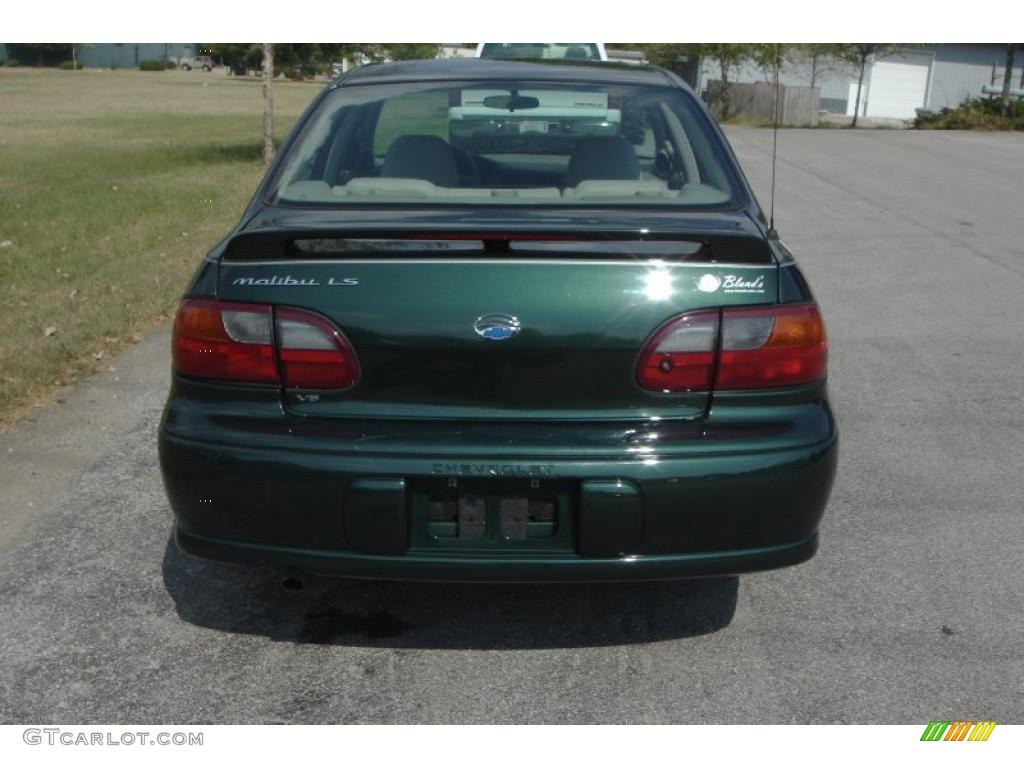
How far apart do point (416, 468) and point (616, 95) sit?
1889 millimetres

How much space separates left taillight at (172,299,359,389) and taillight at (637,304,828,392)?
0.76 m

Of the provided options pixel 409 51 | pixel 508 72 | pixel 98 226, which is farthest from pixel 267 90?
pixel 409 51

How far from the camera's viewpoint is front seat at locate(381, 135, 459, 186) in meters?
4.09

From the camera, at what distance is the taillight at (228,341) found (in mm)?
3107

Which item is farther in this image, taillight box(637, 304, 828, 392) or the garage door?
the garage door

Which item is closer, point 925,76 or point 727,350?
point 727,350

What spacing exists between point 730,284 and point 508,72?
165 cm

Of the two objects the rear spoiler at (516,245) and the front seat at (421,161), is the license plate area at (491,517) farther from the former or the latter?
the front seat at (421,161)

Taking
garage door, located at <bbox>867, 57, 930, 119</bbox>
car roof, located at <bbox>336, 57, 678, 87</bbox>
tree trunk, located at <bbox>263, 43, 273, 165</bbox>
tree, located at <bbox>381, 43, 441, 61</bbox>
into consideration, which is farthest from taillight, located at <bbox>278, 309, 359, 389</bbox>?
garage door, located at <bbox>867, 57, 930, 119</bbox>

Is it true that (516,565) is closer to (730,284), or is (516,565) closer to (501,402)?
(501,402)

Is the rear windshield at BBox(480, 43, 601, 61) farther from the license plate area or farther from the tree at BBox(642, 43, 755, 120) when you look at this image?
the tree at BBox(642, 43, 755, 120)

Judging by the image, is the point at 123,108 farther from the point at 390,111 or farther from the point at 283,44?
the point at 390,111

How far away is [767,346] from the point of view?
312 cm
